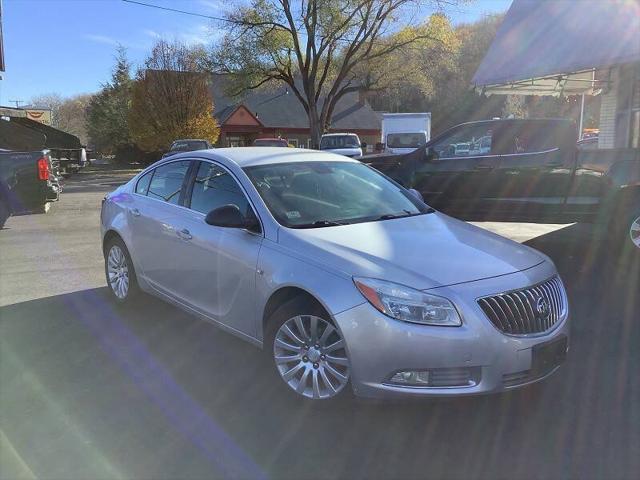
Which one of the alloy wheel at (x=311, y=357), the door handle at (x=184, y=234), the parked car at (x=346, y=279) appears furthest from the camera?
the door handle at (x=184, y=234)

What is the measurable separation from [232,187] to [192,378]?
57.4 inches

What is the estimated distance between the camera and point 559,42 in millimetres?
11594

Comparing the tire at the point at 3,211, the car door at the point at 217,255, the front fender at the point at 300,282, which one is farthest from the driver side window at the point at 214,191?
the tire at the point at 3,211

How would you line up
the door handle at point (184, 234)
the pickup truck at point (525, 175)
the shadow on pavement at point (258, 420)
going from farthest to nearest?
the pickup truck at point (525, 175) → the door handle at point (184, 234) → the shadow on pavement at point (258, 420)

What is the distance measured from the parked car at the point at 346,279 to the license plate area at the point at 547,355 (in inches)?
0.5

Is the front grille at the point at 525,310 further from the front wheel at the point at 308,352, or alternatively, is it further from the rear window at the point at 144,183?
the rear window at the point at 144,183

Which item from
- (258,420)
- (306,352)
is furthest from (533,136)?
(258,420)

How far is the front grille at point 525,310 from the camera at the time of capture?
124 inches

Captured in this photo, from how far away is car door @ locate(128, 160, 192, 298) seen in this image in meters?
4.73

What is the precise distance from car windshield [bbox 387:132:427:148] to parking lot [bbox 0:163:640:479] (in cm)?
2044

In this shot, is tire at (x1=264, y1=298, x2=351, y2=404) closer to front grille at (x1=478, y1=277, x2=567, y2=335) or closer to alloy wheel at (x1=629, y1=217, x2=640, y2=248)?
front grille at (x1=478, y1=277, x2=567, y2=335)

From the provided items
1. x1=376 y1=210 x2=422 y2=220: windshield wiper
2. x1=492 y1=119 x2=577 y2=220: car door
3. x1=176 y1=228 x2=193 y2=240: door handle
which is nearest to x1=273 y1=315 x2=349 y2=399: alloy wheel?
x1=376 y1=210 x2=422 y2=220: windshield wiper

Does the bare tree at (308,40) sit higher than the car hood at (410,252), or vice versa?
the bare tree at (308,40)

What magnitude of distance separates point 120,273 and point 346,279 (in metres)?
3.26
